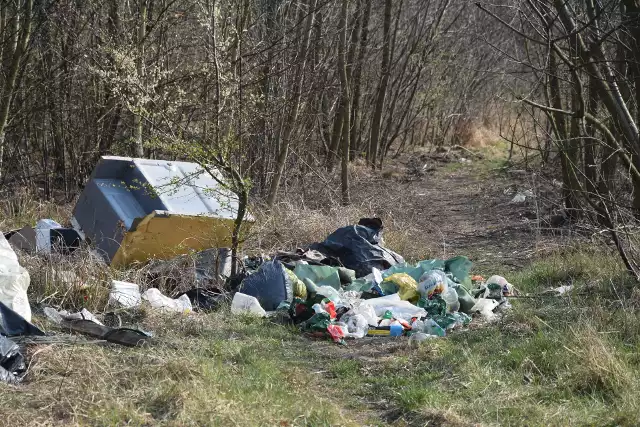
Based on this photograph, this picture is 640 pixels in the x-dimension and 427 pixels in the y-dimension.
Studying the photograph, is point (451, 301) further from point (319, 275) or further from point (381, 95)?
point (381, 95)

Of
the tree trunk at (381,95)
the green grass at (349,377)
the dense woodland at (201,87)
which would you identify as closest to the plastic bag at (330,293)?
the green grass at (349,377)

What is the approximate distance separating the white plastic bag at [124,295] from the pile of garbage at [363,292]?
2.58ft

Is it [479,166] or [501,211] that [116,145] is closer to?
[501,211]

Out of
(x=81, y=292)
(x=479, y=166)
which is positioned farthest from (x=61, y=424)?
(x=479, y=166)

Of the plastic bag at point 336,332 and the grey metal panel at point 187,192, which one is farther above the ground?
the grey metal panel at point 187,192

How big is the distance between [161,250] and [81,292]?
1.12 metres

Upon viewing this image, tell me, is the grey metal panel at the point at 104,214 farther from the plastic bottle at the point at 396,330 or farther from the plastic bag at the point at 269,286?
the plastic bottle at the point at 396,330

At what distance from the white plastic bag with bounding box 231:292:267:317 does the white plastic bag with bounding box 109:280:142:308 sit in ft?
2.48

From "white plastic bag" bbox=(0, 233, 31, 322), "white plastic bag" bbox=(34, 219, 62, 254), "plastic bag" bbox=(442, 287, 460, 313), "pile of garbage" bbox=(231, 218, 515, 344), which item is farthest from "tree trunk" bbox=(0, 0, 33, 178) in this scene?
"plastic bag" bbox=(442, 287, 460, 313)

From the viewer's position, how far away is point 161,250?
7.40 metres

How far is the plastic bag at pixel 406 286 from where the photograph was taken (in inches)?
269

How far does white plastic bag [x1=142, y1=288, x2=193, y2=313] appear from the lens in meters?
6.49

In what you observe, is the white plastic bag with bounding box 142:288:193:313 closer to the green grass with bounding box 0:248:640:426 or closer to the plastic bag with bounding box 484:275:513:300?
the green grass with bounding box 0:248:640:426

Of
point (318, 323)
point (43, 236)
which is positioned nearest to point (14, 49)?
point (43, 236)
